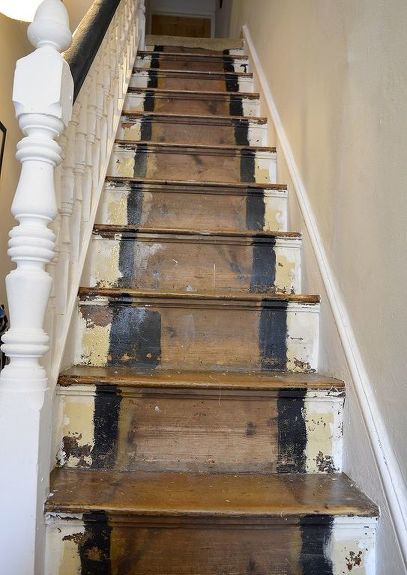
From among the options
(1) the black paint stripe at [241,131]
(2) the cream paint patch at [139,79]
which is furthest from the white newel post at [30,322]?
(2) the cream paint patch at [139,79]

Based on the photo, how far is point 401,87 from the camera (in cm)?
90

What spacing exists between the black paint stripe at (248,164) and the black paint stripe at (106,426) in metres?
1.23

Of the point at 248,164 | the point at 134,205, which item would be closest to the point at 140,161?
the point at 134,205

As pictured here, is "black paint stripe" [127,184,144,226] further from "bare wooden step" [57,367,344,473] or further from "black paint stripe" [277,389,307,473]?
"black paint stripe" [277,389,307,473]

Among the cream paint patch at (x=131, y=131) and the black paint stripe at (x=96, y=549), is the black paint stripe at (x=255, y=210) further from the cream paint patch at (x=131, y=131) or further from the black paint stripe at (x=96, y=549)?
the black paint stripe at (x=96, y=549)

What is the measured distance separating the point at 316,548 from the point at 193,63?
113 inches

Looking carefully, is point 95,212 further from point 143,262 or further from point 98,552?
point 98,552

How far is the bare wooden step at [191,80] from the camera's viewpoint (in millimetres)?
2590

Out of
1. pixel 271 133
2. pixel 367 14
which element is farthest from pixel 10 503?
pixel 271 133

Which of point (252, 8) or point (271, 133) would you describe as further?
point (252, 8)

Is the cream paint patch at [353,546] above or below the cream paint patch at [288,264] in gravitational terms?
below

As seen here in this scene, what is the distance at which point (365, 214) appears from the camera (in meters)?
1.05

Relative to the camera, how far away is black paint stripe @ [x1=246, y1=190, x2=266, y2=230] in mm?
1696

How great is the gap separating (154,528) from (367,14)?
1.23 m
